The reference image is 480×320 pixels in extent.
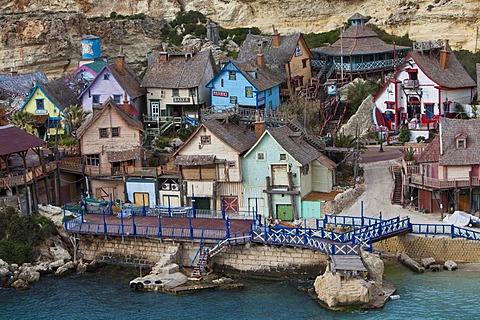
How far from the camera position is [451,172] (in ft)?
217

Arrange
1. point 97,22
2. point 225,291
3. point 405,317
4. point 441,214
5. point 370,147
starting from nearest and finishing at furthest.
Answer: point 405,317, point 225,291, point 441,214, point 370,147, point 97,22

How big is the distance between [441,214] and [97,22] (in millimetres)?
53431

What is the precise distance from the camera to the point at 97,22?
358 ft

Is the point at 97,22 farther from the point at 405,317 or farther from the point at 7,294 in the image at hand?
the point at 405,317

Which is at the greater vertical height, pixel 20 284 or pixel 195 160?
pixel 195 160

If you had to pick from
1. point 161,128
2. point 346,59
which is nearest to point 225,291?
point 161,128

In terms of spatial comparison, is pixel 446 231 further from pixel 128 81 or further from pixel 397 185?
pixel 128 81

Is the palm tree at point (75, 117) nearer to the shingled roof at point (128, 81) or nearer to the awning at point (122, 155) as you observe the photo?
the shingled roof at point (128, 81)

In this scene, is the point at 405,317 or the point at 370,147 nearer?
the point at 405,317

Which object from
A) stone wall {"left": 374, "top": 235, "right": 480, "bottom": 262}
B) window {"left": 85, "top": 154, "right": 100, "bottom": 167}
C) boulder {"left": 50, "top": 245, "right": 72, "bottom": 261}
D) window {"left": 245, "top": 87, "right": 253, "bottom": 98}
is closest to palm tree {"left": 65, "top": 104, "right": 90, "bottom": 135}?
window {"left": 85, "top": 154, "right": 100, "bottom": 167}

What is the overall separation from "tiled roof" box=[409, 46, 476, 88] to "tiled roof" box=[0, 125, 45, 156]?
92.4 feet

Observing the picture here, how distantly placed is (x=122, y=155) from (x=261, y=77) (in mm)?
Result: 15009

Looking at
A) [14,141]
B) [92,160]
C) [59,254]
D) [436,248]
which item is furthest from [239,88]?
[436,248]

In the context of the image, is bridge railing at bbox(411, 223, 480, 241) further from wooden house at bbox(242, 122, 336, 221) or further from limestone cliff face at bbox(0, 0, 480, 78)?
limestone cliff face at bbox(0, 0, 480, 78)
